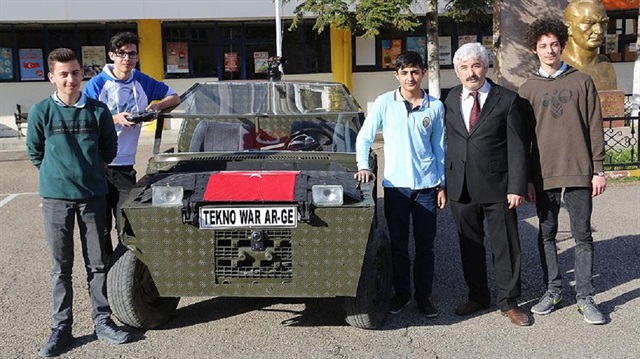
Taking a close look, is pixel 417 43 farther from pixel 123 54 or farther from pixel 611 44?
pixel 123 54

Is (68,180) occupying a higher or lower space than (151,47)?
lower

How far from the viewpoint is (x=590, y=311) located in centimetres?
484

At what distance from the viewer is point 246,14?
17.8 m

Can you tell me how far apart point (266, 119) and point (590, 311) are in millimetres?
2768

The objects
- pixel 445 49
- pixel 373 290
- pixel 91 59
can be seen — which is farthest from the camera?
pixel 445 49

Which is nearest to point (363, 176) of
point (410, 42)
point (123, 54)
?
point (123, 54)

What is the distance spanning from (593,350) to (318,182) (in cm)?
197

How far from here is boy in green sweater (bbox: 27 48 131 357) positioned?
4.38 m

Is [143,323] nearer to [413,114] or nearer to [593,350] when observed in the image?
[413,114]

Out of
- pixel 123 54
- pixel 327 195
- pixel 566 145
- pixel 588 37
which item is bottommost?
pixel 327 195

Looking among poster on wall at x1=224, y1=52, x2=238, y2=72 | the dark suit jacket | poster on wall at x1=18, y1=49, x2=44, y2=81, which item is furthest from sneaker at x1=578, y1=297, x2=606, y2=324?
poster on wall at x1=18, y1=49, x2=44, y2=81

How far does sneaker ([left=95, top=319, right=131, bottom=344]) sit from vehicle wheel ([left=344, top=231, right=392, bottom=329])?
1431 mm

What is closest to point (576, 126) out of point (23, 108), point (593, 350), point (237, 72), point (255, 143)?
point (593, 350)

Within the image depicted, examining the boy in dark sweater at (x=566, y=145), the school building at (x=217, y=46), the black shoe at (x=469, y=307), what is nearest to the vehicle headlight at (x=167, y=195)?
the black shoe at (x=469, y=307)
